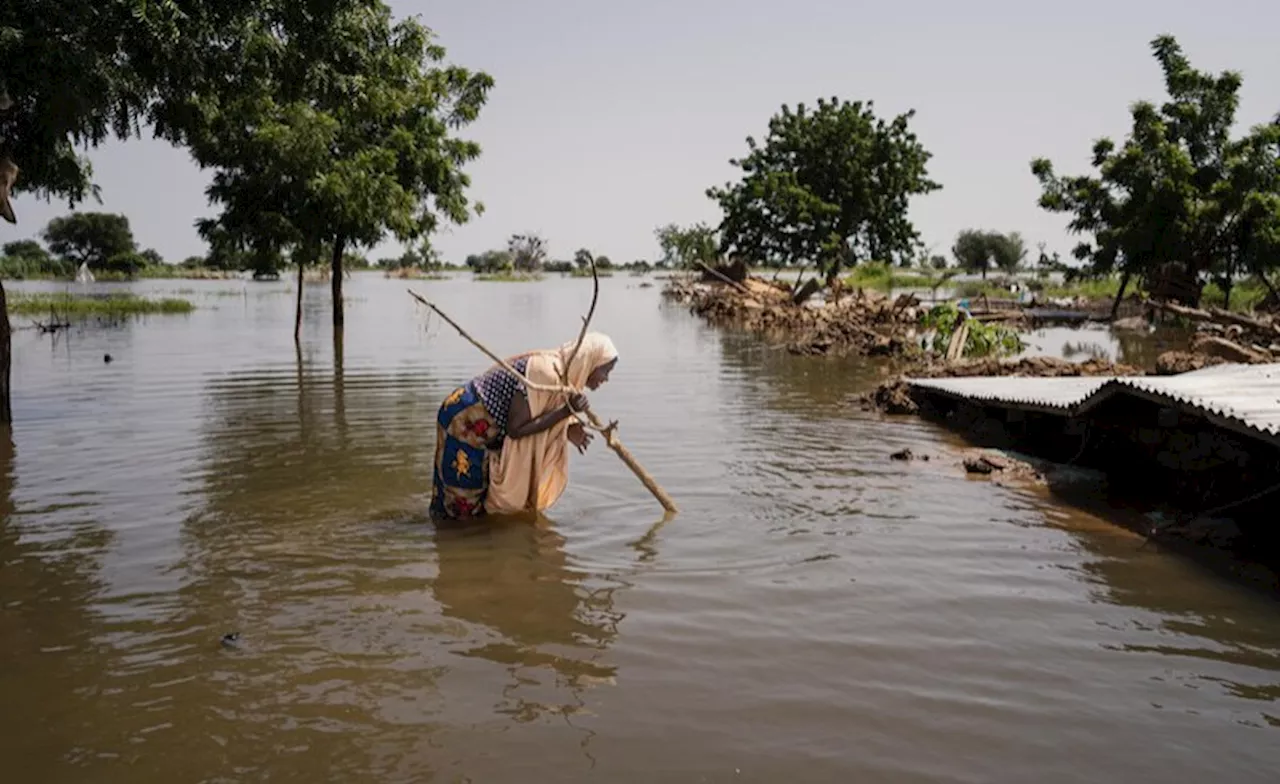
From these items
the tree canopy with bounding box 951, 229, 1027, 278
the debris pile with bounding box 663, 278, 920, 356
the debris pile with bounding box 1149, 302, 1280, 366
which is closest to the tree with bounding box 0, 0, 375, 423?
the debris pile with bounding box 1149, 302, 1280, 366

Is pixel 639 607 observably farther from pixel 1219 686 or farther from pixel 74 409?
pixel 74 409

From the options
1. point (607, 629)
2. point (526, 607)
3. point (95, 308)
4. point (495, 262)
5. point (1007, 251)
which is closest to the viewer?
point (607, 629)

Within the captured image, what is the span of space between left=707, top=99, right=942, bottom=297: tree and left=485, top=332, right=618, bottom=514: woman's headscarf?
37618mm

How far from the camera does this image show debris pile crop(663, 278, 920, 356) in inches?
791

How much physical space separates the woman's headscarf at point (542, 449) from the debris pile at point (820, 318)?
1332 cm

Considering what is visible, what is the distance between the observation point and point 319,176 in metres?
18.0

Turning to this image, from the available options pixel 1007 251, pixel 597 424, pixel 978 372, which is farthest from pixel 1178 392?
pixel 1007 251

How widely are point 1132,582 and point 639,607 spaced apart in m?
2.86

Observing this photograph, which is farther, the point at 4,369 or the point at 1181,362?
the point at 1181,362

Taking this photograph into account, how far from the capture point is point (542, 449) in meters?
6.36

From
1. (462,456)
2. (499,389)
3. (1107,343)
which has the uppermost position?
(499,389)

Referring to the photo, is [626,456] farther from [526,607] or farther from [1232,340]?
[1232,340]

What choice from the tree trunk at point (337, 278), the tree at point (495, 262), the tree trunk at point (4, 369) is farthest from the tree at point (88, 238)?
the tree trunk at point (4, 369)

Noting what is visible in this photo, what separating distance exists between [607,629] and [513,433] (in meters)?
1.65
